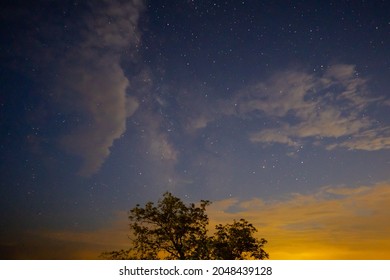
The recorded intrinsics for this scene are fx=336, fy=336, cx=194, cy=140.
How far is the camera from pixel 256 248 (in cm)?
2244

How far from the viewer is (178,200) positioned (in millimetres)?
21625

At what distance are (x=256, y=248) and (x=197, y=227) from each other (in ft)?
14.1

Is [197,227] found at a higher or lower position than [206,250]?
higher
